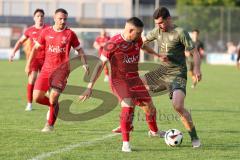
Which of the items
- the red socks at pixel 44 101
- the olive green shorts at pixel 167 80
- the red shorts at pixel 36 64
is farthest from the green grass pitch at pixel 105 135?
the red shorts at pixel 36 64

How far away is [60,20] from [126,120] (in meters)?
2.93

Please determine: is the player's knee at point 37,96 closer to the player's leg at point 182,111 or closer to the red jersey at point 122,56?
the red jersey at point 122,56

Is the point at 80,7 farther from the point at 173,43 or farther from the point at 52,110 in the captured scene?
the point at 173,43

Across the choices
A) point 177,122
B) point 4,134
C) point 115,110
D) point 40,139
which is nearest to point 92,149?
point 40,139

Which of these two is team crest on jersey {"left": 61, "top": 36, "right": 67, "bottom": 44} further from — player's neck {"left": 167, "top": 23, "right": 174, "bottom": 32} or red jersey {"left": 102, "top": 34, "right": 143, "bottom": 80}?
player's neck {"left": 167, "top": 23, "right": 174, "bottom": 32}

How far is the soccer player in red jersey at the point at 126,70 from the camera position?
10.1 metres

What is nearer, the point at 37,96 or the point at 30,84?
the point at 37,96

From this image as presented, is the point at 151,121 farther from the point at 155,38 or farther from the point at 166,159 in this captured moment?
the point at 166,159

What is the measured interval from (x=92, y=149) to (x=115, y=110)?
6.44 meters

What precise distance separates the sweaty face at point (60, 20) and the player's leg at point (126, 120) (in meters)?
2.45

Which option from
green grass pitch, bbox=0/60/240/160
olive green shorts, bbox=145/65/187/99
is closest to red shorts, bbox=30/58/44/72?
green grass pitch, bbox=0/60/240/160

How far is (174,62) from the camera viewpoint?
11188 millimetres

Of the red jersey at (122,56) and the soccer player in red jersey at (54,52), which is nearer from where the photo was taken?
the red jersey at (122,56)

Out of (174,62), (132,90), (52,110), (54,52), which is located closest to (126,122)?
(132,90)
